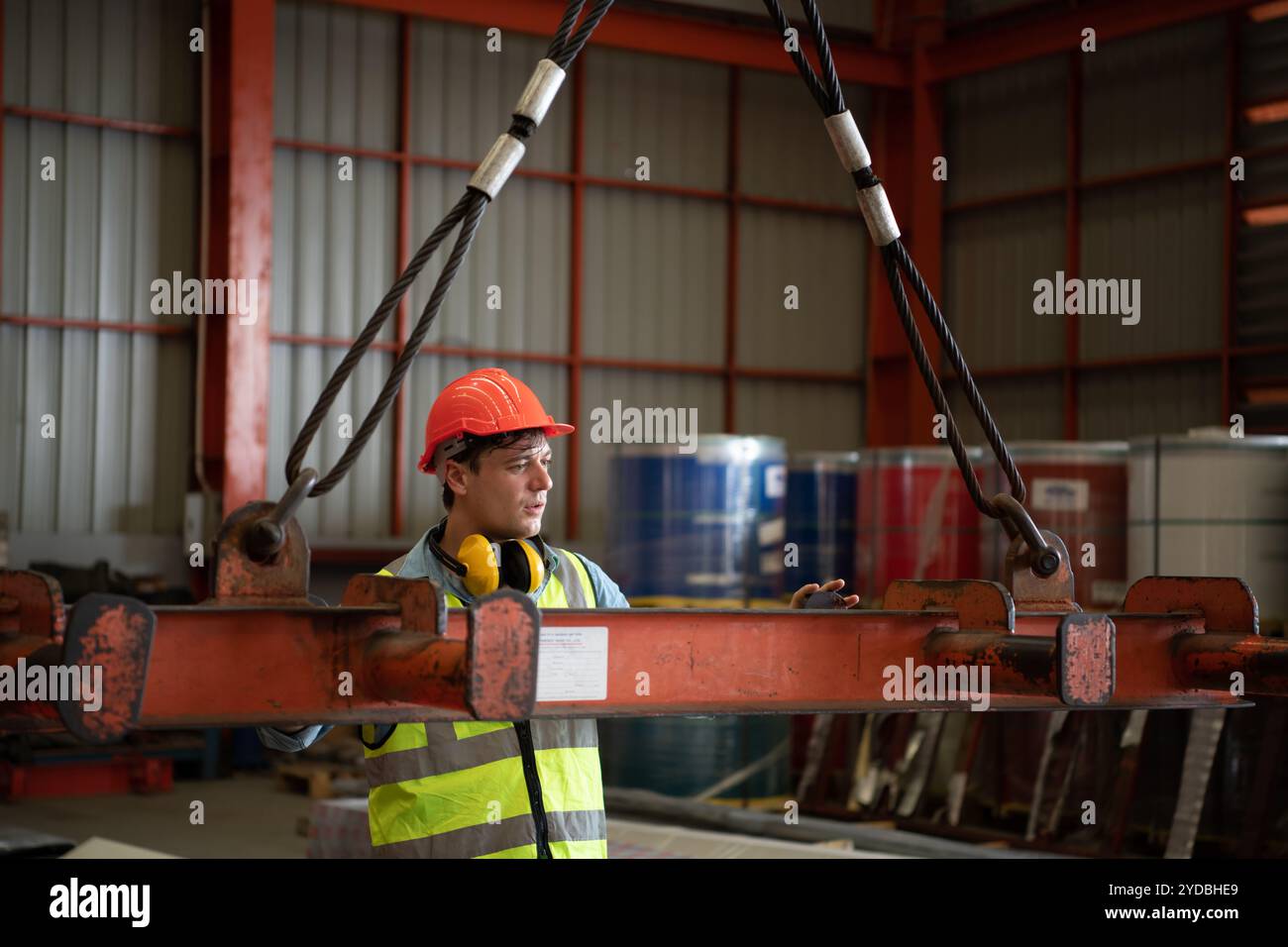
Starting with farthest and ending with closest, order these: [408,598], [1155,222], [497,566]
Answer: [1155,222] < [497,566] < [408,598]

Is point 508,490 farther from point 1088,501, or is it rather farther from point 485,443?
point 1088,501

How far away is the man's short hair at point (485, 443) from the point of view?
3295 millimetres

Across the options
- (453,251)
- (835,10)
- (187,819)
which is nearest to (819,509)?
(187,819)

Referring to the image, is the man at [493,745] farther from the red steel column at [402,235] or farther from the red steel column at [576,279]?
the red steel column at [576,279]

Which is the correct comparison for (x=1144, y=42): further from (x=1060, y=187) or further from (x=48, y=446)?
(x=48, y=446)

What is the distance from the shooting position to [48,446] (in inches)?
491

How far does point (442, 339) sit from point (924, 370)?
11301 millimetres

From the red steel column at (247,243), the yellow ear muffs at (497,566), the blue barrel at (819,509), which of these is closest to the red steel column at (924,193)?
the blue barrel at (819,509)

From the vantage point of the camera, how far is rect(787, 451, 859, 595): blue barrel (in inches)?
447

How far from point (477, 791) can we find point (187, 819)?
26.5ft

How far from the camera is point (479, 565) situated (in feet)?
10.0

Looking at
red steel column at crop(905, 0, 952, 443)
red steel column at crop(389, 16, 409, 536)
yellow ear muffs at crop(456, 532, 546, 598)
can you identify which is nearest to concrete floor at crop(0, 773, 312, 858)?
red steel column at crop(389, 16, 409, 536)

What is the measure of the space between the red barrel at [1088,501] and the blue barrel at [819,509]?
1.86m
